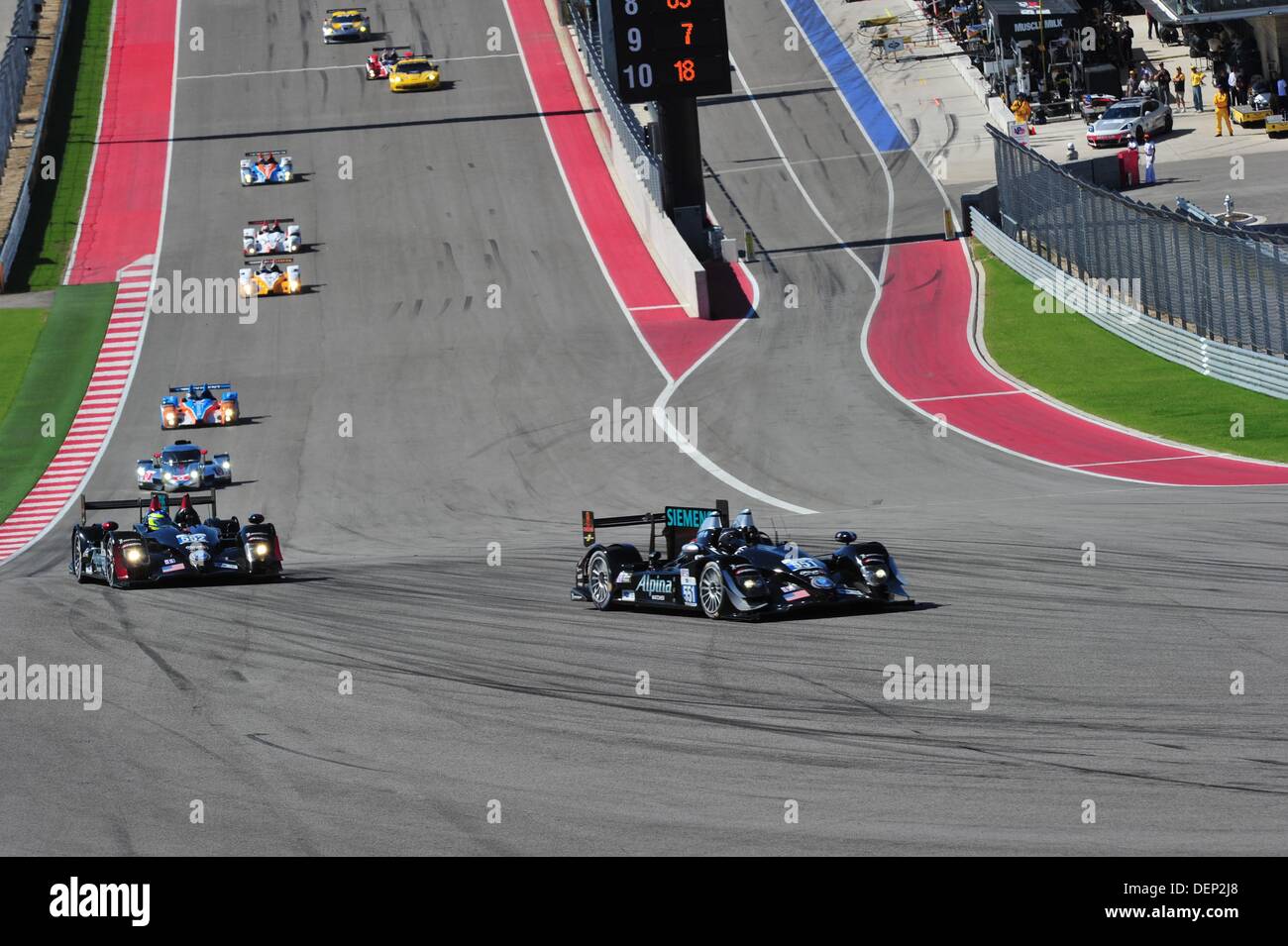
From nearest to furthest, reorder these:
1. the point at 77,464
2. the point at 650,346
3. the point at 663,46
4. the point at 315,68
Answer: the point at 77,464, the point at 663,46, the point at 650,346, the point at 315,68

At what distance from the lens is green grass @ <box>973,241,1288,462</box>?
1227 inches

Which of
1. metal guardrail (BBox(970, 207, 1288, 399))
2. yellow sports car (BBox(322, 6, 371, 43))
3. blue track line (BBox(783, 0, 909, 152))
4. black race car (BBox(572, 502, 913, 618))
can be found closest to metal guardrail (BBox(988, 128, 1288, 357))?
metal guardrail (BBox(970, 207, 1288, 399))

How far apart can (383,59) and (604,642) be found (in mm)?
60229

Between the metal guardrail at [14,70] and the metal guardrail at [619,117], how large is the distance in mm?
22594

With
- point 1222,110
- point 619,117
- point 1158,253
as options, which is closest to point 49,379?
point 619,117

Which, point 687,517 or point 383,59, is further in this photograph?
point 383,59

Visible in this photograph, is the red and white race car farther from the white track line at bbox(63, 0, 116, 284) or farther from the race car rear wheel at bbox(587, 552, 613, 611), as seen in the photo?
the race car rear wheel at bbox(587, 552, 613, 611)

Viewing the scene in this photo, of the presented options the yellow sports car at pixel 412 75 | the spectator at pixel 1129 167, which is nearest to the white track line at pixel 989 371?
the spectator at pixel 1129 167

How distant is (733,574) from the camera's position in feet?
57.5

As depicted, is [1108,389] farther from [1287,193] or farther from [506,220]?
[506,220]

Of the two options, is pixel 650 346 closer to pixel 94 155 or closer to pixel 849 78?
pixel 849 78

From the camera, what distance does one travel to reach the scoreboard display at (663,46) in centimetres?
4456

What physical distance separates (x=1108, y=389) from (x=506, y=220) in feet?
88.5

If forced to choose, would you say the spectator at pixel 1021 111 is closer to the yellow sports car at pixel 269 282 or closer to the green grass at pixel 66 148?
the yellow sports car at pixel 269 282
